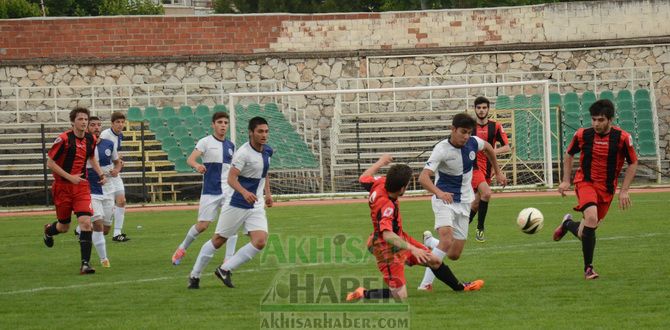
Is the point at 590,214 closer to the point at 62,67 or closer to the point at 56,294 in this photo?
the point at 56,294

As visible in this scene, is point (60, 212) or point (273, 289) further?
point (60, 212)

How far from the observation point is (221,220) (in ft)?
39.3

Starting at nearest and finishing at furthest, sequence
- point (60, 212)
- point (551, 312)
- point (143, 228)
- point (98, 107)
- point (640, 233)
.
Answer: point (551, 312)
point (60, 212)
point (640, 233)
point (143, 228)
point (98, 107)

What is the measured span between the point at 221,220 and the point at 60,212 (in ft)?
9.81

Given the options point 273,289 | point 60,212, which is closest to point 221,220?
point 273,289

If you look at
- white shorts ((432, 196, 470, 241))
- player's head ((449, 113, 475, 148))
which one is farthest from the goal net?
player's head ((449, 113, 475, 148))

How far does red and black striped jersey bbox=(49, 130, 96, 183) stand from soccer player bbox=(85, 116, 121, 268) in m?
0.36

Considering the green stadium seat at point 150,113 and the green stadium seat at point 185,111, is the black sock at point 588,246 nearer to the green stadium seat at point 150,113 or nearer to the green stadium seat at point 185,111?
the green stadium seat at point 185,111

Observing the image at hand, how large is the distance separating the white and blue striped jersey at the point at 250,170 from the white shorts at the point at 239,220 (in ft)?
0.19

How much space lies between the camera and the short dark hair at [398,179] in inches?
398

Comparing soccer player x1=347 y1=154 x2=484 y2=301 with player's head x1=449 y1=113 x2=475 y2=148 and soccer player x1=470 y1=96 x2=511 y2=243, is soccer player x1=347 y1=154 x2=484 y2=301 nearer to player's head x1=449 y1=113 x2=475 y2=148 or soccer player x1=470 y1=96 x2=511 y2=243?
player's head x1=449 y1=113 x2=475 y2=148

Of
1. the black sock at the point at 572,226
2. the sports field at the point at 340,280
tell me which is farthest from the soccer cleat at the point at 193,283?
the black sock at the point at 572,226

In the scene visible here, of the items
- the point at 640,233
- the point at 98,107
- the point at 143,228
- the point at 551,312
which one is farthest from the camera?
the point at 98,107

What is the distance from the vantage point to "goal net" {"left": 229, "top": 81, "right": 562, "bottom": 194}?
93.3 feet
